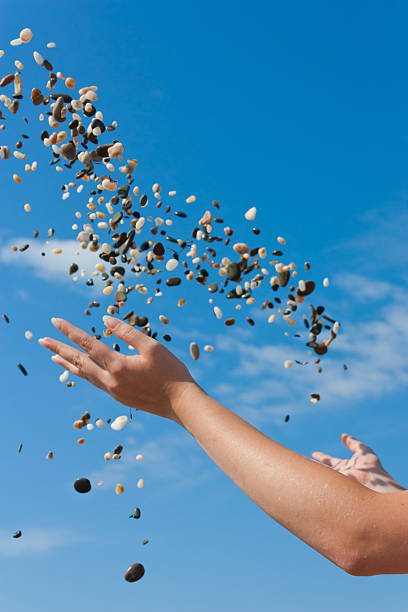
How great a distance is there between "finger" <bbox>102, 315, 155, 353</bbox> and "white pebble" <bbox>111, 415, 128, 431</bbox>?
997 mm

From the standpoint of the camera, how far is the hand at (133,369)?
205 centimetres

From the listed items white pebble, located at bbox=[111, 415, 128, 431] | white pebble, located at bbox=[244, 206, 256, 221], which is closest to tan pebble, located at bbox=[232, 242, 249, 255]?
white pebble, located at bbox=[244, 206, 256, 221]

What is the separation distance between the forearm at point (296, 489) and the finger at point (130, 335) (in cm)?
46

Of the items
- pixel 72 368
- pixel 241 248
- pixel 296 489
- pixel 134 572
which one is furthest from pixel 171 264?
pixel 296 489

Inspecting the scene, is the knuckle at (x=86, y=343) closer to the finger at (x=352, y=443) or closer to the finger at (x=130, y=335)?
the finger at (x=130, y=335)

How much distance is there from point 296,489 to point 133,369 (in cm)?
77

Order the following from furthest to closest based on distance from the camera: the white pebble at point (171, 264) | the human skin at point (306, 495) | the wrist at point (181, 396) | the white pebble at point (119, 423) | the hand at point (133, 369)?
the white pebble at point (171, 264)
the white pebble at point (119, 423)
the hand at point (133, 369)
the wrist at point (181, 396)
the human skin at point (306, 495)

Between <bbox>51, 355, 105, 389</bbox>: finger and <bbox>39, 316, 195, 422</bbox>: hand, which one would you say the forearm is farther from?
<bbox>51, 355, 105, 389</bbox>: finger

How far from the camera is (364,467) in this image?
2887 millimetres

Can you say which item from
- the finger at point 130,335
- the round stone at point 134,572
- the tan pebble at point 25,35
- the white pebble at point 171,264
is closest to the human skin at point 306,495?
the finger at point 130,335

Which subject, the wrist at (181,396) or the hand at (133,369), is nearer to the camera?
the wrist at (181,396)

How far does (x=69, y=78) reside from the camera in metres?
3.76

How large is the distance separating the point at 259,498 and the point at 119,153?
2531 mm

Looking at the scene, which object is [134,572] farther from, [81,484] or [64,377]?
[64,377]
